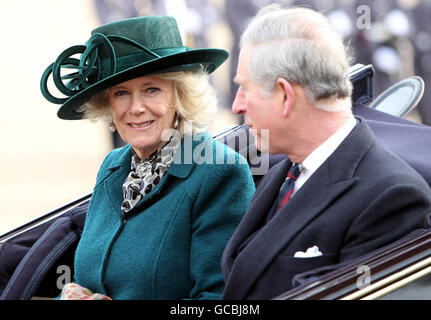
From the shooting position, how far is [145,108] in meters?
2.43

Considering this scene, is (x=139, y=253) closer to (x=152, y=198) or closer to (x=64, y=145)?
(x=152, y=198)

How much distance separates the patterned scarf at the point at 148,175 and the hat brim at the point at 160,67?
0.78 feet

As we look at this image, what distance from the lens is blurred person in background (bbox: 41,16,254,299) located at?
2.31 meters

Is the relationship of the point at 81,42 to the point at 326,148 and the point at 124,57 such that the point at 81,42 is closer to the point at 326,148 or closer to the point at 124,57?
the point at 124,57

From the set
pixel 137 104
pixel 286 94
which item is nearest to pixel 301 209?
pixel 286 94

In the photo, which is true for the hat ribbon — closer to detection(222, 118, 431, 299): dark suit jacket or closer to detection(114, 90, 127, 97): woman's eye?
detection(114, 90, 127, 97): woman's eye

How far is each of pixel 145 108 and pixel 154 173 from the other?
21 centimetres

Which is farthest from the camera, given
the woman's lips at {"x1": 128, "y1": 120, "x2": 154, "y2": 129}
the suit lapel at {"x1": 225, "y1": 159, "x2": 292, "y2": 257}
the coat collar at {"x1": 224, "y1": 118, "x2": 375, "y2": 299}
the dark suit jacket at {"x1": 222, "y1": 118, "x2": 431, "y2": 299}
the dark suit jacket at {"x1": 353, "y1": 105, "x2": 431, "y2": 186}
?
the woman's lips at {"x1": 128, "y1": 120, "x2": 154, "y2": 129}

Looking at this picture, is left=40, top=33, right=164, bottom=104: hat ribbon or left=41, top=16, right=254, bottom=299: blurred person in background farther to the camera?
left=40, top=33, right=164, bottom=104: hat ribbon

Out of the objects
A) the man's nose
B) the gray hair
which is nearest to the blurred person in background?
the man's nose

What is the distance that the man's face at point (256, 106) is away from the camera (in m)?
2.05

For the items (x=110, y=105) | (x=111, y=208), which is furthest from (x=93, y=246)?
(x=110, y=105)

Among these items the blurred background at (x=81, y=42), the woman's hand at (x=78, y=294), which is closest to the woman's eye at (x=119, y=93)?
the woman's hand at (x=78, y=294)

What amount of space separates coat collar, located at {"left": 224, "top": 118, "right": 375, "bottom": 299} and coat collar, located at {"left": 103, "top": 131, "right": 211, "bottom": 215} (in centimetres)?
47
